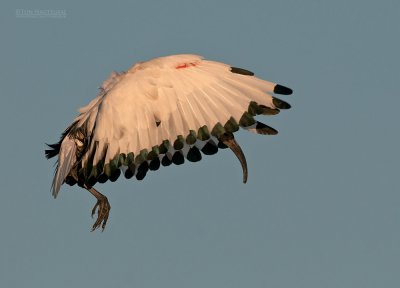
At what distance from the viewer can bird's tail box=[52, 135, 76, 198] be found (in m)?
42.1

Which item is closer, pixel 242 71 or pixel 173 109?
pixel 173 109

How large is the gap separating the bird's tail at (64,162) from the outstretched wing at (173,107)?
6.39ft

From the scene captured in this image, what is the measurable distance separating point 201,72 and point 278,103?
196cm

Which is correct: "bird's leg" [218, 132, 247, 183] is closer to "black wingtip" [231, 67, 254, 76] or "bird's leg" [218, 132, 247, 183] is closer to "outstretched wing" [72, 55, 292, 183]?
"outstretched wing" [72, 55, 292, 183]

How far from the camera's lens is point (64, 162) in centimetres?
4256

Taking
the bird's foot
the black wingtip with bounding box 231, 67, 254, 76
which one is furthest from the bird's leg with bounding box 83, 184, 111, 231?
the black wingtip with bounding box 231, 67, 254, 76

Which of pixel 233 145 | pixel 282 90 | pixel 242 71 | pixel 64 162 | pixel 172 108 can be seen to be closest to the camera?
pixel 282 90

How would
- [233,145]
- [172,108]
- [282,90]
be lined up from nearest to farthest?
[282,90], [172,108], [233,145]

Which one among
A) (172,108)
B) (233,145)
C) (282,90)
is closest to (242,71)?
(282,90)

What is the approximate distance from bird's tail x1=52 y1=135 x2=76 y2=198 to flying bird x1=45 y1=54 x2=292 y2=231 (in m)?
1.29

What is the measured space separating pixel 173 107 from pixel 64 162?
4.79 metres

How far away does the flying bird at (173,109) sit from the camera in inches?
1513

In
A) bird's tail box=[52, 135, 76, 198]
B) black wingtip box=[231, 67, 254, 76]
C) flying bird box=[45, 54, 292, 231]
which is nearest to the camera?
Answer: flying bird box=[45, 54, 292, 231]

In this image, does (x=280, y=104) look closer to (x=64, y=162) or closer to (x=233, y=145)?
(x=233, y=145)
